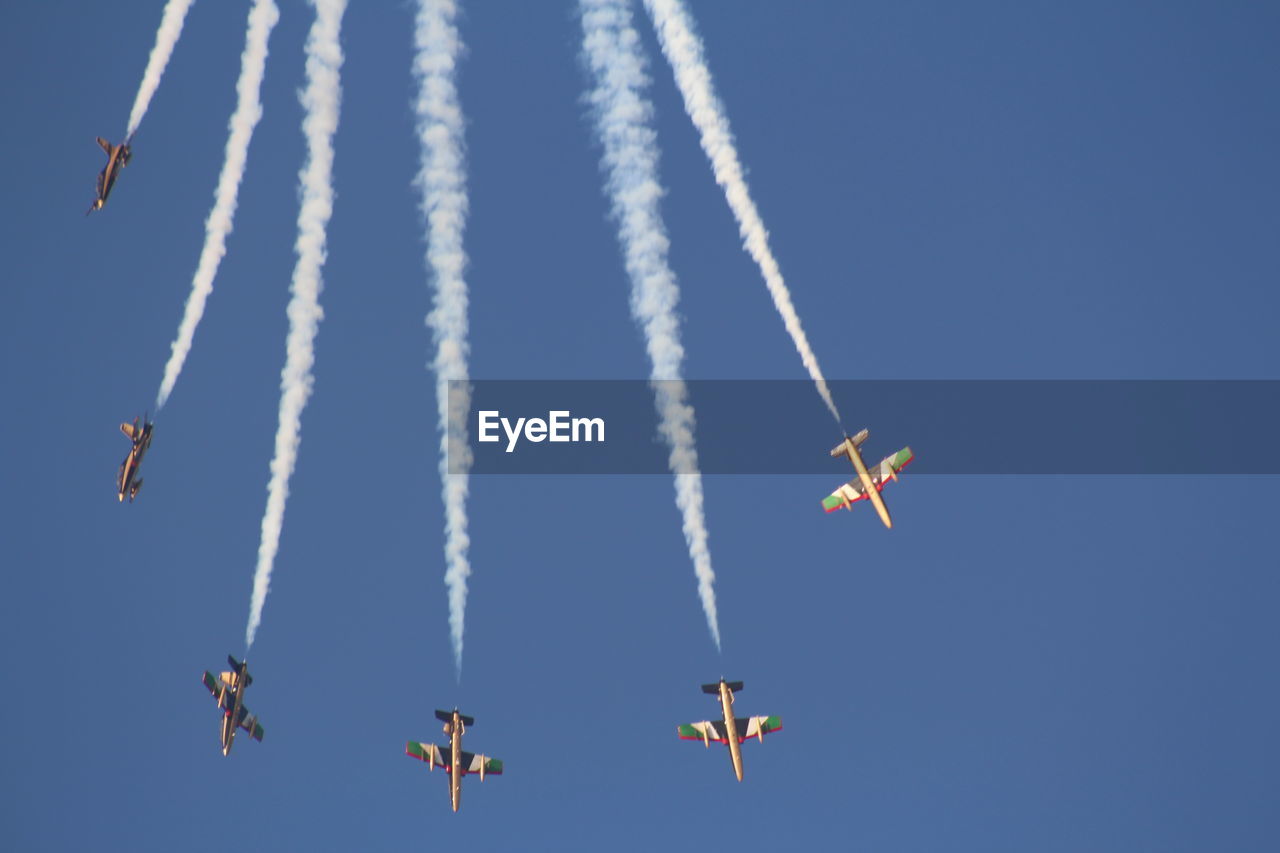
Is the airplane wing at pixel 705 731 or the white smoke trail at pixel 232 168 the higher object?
the white smoke trail at pixel 232 168

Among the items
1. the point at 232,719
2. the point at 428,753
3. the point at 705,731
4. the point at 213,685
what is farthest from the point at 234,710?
the point at 705,731

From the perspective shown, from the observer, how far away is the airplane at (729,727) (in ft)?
122

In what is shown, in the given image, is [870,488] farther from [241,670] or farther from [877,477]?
[241,670]

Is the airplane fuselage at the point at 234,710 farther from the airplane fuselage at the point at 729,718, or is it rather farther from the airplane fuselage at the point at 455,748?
the airplane fuselage at the point at 729,718

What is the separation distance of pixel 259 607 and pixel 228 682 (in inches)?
252

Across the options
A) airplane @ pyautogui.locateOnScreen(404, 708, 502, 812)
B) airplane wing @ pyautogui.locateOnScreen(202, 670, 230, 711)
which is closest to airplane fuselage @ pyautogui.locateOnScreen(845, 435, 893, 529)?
airplane @ pyautogui.locateOnScreen(404, 708, 502, 812)

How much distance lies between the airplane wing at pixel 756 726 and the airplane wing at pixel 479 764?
8.32 meters

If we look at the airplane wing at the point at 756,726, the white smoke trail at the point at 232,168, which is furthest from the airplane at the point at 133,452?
the airplane wing at the point at 756,726

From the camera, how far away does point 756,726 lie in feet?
125

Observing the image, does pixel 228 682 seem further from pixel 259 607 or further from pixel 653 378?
pixel 653 378

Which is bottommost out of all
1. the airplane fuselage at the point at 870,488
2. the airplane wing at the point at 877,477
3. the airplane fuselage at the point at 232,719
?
the airplane fuselage at the point at 232,719

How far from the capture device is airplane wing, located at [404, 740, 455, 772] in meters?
38.9

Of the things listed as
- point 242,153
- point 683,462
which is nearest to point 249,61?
point 242,153

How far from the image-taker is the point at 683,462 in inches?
1278
